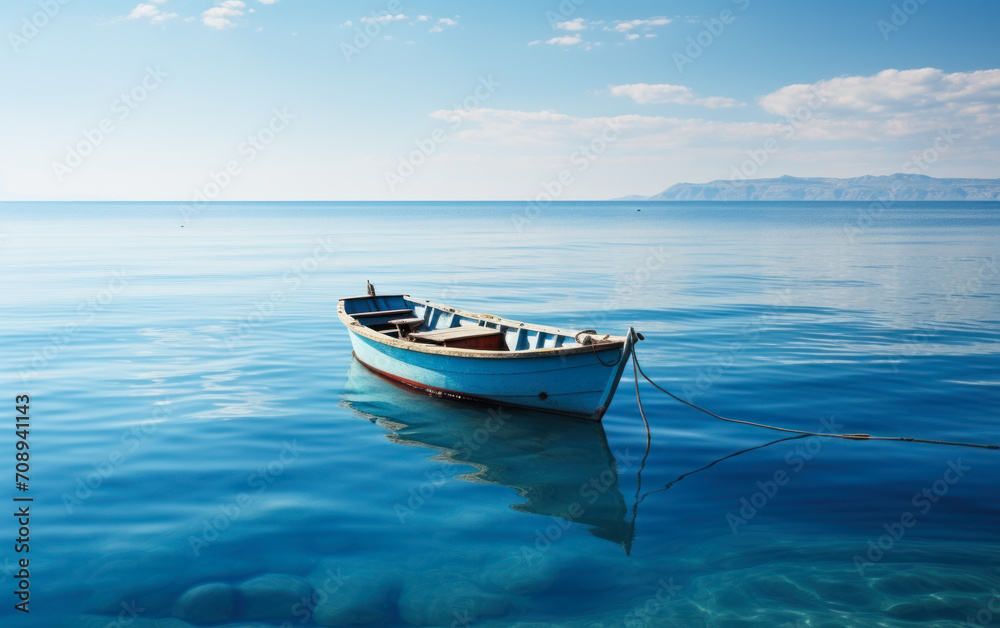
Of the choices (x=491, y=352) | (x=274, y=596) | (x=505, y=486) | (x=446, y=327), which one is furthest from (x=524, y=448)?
(x=446, y=327)

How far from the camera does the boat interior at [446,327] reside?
13953 millimetres

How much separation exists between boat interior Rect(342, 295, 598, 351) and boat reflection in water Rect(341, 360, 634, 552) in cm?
145

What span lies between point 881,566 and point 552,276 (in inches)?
1097

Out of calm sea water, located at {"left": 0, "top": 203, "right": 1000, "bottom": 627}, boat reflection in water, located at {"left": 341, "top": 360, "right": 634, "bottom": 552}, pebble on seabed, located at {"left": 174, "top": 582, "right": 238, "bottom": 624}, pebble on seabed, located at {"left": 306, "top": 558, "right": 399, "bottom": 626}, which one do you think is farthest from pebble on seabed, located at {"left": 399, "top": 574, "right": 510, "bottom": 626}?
boat reflection in water, located at {"left": 341, "top": 360, "right": 634, "bottom": 552}

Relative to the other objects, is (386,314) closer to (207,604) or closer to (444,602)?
(207,604)

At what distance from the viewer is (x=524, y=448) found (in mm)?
11016

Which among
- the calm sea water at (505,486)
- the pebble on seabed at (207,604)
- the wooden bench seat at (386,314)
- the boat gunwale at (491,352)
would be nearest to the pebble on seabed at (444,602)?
the calm sea water at (505,486)

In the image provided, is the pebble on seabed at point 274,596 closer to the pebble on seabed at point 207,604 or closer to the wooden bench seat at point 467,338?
the pebble on seabed at point 207,604

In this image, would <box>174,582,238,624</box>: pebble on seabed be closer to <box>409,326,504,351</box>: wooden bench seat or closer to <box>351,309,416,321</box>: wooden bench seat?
<box>409,326,504,351</box>: wooden bench seat

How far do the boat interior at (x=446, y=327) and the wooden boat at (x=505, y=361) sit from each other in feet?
0.08

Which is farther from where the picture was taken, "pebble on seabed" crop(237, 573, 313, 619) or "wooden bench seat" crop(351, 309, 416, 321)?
"wooden bench seat" crop(351, 309, 416, 321)

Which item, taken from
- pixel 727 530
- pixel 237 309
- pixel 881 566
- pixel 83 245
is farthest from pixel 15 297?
pixel 83 245

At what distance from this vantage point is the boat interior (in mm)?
13953

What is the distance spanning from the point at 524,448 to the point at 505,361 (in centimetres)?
171
